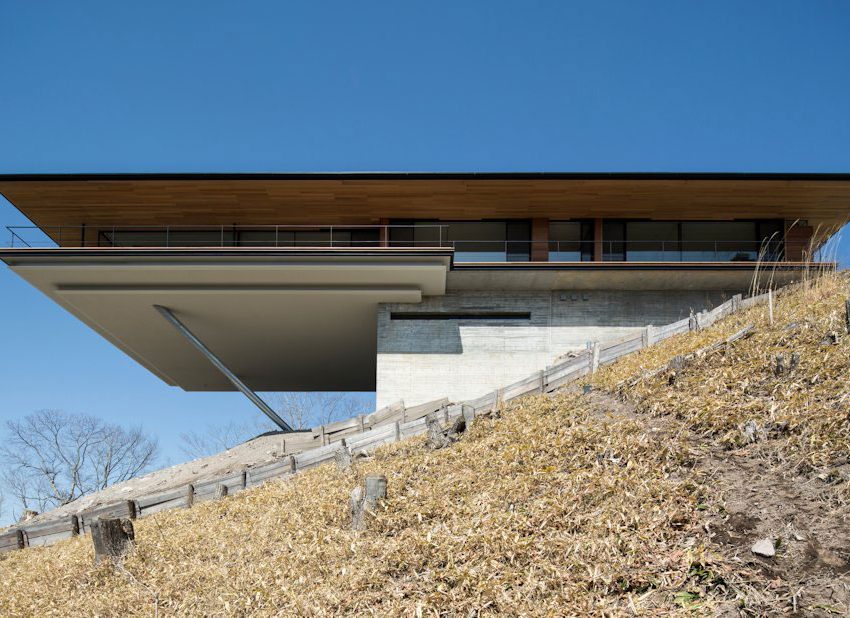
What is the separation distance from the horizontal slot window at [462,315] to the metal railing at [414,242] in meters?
1.82

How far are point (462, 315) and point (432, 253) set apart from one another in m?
3.38

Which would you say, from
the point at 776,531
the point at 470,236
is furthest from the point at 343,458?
the point at 470,236

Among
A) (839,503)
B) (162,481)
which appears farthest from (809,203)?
(162,481)

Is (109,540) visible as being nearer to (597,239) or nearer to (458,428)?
(458,428)

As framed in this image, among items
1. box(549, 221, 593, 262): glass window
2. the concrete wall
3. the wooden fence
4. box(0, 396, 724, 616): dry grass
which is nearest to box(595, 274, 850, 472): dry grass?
box(0, 396, 724, 616): dry grass

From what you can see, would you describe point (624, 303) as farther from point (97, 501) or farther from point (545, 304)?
point (97, 501)

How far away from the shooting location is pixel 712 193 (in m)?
24.8

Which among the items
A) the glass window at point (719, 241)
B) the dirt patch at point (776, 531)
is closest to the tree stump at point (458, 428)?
the dirt patch at point (776, 531)

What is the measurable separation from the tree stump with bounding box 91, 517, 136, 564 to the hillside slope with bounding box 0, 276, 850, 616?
0.78 feet

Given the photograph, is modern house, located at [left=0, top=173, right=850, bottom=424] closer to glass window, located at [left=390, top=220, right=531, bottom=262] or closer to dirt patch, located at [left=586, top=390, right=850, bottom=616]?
glass window, located at [left=390, top=220, right=531, bottom=262]

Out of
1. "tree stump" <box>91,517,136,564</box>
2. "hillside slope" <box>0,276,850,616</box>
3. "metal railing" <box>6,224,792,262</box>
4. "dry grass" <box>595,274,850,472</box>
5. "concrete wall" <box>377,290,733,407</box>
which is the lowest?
"tree stump" <box>91,517,136,564</box>

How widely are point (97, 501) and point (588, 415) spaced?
59.1 feet

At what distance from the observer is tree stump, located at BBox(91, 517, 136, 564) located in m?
10.2

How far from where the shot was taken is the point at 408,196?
24.9 metres
